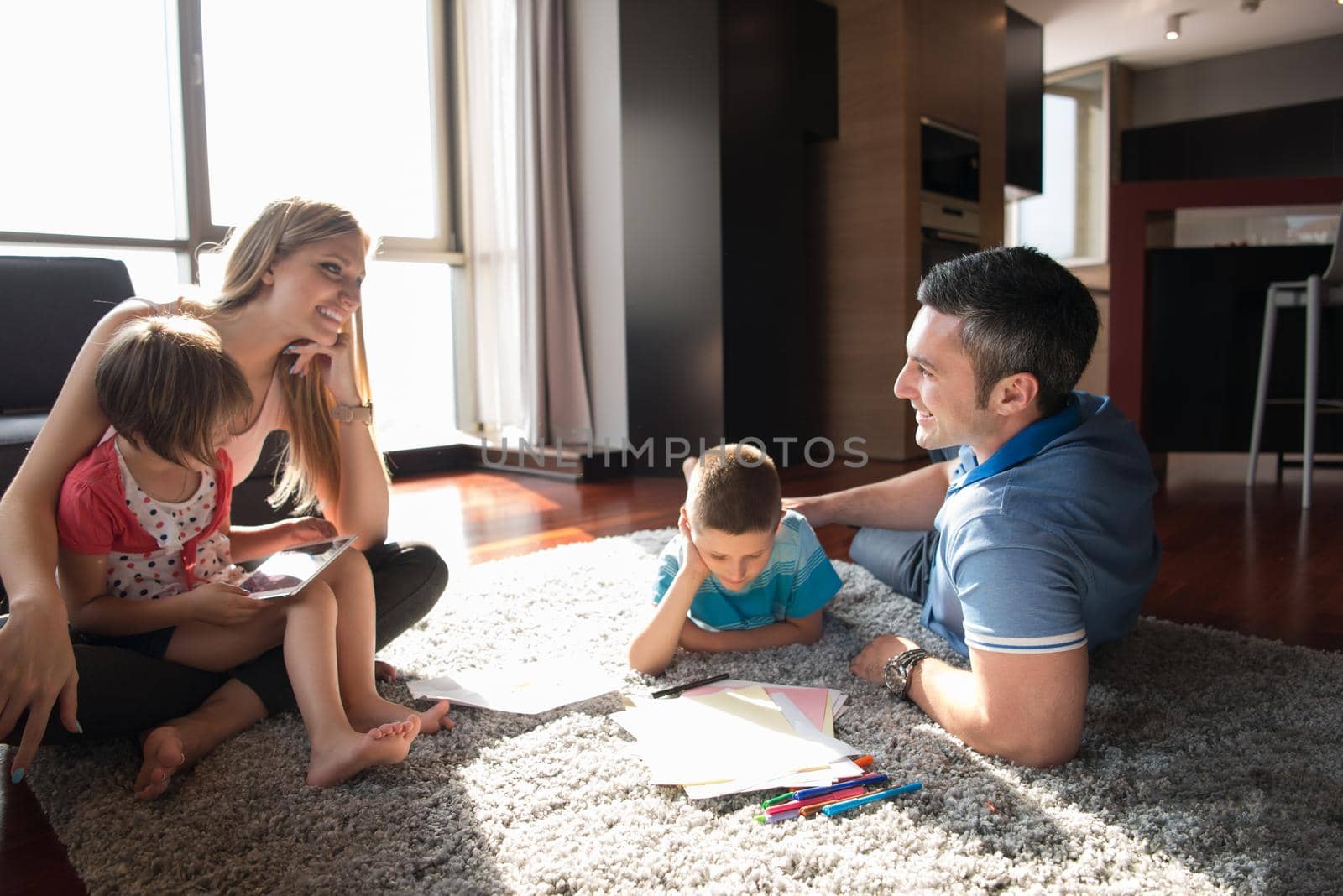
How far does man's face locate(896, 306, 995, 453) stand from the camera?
1219 mm

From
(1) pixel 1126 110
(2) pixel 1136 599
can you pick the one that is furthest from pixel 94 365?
(1) pixel 1126 110

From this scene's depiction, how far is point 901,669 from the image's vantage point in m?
1.34

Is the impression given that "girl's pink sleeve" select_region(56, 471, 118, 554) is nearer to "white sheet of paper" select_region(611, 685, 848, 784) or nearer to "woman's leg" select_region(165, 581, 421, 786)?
"woman's leg" select_region(165, 581, 421, 786)

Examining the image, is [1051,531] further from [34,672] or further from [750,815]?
[34,672]

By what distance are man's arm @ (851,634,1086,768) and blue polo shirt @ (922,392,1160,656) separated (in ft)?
0.07

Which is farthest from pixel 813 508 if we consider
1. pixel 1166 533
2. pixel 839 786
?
pixel 1166 533

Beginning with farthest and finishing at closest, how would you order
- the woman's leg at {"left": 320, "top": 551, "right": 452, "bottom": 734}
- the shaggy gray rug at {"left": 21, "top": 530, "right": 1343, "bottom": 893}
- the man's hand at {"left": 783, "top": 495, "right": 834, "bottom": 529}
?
the man's hand at {"left": 783, "top": 495, "right": 834, "bottom": 529}, the woman's leg at {"left": 320, "top": 551, "right": 452, "bottom": 734}, the shaggy gray rug at {"left": 21, "top": 530, "right": 1343, "bottom": 893}

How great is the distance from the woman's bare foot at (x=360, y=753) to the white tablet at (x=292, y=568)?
0.65ft

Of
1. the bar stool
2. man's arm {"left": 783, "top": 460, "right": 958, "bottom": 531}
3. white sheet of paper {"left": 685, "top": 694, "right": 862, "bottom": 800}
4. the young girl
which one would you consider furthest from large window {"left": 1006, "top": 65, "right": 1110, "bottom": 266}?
the young girl

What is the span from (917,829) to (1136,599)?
2.06ft

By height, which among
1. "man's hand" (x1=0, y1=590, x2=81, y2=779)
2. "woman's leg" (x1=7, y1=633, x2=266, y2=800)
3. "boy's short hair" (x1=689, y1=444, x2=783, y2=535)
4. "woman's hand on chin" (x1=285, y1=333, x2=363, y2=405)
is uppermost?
"woman's hand on chin" (x1=285, y1=333, x2=363, y2=405)

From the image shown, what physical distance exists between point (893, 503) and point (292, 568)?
1.14m

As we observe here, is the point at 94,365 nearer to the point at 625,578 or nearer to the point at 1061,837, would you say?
the point at 625,578

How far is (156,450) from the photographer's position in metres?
1.15
